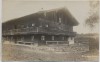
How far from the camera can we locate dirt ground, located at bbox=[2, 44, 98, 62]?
120 centimetres

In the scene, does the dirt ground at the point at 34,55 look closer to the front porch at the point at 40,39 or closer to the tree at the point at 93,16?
the front porch at the point at 40,39

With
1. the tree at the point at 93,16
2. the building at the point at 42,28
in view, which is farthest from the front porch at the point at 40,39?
the tree at the point at 93,16

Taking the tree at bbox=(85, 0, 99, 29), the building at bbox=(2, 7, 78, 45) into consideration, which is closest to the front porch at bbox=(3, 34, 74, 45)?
the building at bbox=(2, 7, 78, 45)

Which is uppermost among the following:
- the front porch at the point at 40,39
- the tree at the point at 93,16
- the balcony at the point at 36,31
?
the tree at the point at 93,16

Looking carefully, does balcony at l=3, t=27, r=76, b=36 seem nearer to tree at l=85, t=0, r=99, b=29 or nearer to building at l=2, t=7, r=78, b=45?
building at l=2, t=7, r=78, b=45

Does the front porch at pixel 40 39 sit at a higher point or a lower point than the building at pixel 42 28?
lower

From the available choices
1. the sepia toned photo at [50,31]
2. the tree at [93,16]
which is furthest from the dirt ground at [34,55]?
the tree at [93,16]

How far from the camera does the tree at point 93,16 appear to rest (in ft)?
3.95

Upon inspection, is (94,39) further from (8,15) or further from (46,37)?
(8,15)

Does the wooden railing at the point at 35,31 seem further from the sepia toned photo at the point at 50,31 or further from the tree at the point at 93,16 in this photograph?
the tree at the point at 93,16

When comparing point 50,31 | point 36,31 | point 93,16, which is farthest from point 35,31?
point 93,16

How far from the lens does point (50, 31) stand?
1.21m

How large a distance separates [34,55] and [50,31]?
21 cm

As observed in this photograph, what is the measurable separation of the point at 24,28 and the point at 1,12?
0.20 meters
